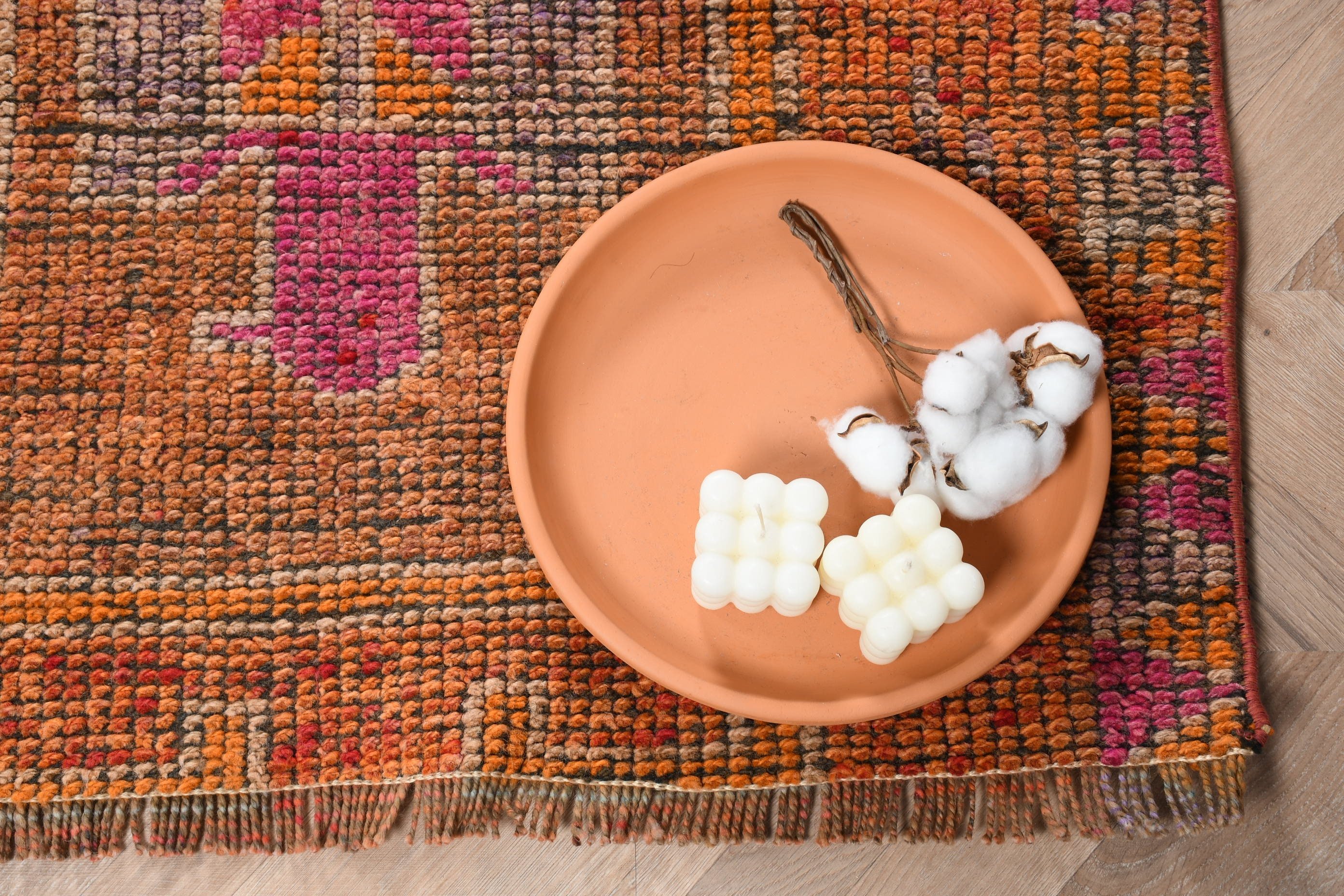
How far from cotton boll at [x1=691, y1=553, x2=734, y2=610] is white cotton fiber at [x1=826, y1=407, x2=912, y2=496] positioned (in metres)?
0.11

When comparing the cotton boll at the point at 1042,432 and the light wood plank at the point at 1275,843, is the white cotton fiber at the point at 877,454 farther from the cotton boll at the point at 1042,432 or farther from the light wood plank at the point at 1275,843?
the light wood plank at the point at 1275,843

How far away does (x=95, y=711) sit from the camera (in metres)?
0.72

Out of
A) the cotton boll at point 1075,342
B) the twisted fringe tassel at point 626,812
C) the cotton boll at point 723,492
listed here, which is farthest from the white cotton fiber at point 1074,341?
the twisted fringe tassel at point 626,812

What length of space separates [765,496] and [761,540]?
0.09 ft

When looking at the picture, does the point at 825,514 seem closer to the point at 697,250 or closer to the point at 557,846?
the point at 697,250

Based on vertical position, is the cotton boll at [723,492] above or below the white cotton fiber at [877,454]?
below

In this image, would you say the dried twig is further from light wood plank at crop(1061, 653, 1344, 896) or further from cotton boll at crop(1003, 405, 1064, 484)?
light wood plank at crop(1061, 653, 1344, 896)

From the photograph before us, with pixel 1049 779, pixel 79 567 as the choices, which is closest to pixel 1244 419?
pixel 1049 779

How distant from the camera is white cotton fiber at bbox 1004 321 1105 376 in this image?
0.62 metres

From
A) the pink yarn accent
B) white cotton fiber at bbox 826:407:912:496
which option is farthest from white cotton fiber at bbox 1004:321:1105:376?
the pink yarn accent

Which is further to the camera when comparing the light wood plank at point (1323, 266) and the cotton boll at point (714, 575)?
the light wood plank at point (1323, 266)

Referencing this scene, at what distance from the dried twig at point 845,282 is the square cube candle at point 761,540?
4.9 inches

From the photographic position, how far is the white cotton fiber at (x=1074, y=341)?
616 mm

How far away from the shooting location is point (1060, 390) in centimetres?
61
